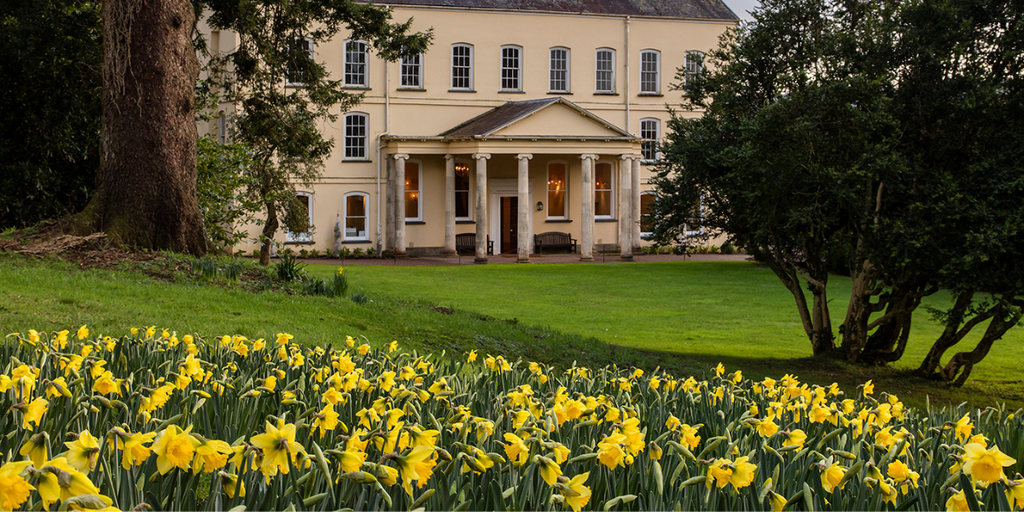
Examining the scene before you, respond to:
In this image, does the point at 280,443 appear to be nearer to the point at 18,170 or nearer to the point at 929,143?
the point at 929,143

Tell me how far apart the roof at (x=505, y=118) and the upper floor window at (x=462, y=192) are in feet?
6.28

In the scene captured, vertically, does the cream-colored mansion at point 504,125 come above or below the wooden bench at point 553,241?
above

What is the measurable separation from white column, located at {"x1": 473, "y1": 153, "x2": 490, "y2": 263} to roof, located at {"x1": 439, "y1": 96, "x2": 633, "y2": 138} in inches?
43.6

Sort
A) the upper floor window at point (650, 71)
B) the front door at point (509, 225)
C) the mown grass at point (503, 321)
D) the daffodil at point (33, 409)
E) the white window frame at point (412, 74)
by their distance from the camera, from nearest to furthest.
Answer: the daffodil at point (33, 409) < the mown grass at point (503, 321) < the white window frame at point (412, 74) < the front door at point (509, 225) < the upper floor window at point (650, 71)

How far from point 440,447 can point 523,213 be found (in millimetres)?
31927

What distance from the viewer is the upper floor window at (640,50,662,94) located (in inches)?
1615

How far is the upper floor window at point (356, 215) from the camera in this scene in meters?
37.3

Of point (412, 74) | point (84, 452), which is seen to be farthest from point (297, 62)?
point (84, 452)

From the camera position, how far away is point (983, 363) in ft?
51.4

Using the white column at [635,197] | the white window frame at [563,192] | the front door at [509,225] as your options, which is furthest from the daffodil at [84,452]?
the white window frame at [563,192]

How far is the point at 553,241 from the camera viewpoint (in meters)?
39.7

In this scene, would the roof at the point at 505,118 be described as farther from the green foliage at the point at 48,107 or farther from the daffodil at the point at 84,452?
the daffodil at the point at 84,452

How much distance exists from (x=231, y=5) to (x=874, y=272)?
1456 cm

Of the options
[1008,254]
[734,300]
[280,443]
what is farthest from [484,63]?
Result: [280,443]
